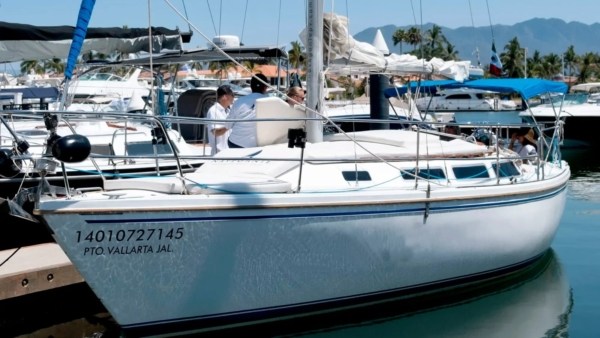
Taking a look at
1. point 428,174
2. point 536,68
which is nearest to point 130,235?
point 428,174

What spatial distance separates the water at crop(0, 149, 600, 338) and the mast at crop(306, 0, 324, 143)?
2.25m

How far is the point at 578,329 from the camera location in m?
8.41

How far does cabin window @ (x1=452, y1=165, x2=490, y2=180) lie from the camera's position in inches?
356

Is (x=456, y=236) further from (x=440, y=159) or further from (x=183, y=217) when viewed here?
(x=183, y=217)

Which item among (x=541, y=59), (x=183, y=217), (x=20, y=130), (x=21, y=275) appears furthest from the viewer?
(x=541, y=59)

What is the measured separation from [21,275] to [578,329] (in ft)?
19.9

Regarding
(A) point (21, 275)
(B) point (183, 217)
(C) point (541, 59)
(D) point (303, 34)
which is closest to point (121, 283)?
(B) point (183, 217)

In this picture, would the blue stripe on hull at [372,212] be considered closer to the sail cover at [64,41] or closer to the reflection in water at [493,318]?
the reflection in water at [493,318]

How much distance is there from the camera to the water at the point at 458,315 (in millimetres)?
8297

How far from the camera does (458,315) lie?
8.80 m

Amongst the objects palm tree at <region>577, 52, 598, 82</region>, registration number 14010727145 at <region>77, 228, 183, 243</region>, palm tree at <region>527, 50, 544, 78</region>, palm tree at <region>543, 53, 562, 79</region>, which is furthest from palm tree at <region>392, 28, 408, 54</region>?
registration number 14010727145 at <region>77, 228, 183, 243</region>

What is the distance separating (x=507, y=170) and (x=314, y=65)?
9.25 feet

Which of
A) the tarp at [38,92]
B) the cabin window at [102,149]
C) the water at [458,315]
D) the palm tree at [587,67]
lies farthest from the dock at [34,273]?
the palm tree at [587,67]

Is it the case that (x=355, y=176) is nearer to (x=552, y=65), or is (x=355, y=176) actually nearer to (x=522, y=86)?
(x=522, y=86)
